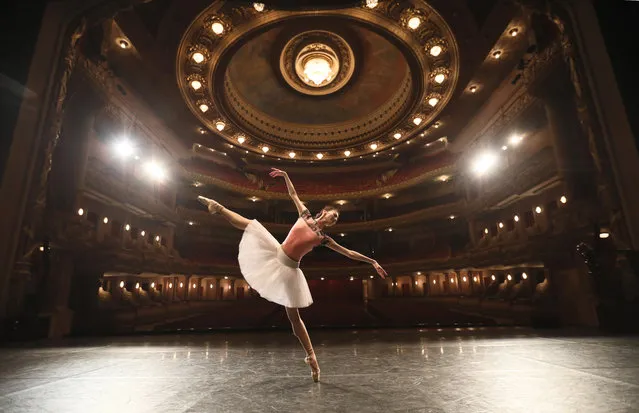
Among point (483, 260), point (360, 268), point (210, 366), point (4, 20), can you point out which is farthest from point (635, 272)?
point (360, 268)

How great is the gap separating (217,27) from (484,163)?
13577 millimetres

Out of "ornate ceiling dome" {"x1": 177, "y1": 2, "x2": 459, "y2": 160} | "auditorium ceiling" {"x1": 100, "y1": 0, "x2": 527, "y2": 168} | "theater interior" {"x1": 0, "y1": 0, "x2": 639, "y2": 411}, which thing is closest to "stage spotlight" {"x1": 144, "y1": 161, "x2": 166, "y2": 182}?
"theater interior" {"x1": 0, "y1": 0, "x2": 639, "y2": 411}

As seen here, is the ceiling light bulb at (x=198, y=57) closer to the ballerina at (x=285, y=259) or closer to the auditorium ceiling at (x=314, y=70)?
the auditorium ceiling at (x=314, y=70)

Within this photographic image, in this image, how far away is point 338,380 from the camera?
2.87 metres

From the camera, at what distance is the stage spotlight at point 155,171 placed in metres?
14.6

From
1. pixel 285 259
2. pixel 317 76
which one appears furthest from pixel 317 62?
pixel 285 259

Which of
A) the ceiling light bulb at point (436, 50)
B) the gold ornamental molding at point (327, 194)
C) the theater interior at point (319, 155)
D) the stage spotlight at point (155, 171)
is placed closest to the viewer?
the theater interior at point (319, 155)

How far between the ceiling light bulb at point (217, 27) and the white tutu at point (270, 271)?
28.7 feet

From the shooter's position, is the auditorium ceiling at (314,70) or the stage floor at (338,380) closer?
the stage floor at (338,380)

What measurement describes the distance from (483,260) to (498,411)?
43.2ft

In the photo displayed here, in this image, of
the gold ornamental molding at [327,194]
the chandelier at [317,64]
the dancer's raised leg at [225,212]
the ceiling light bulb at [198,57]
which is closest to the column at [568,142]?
the gold ornamental molding at [327,194]

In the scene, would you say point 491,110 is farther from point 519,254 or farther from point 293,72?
point 293,72

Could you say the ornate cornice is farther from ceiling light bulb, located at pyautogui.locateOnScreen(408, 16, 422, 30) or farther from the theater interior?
ceiling light bulb, located at pyautogui.locateOnScreen(408, 16, 422, 30)

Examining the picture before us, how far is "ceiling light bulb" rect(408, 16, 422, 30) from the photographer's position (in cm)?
945
